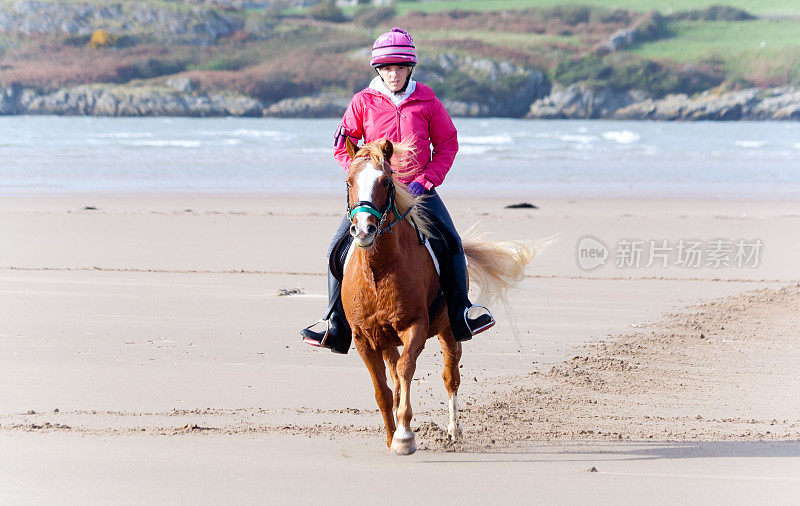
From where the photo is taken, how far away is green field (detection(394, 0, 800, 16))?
11544cm

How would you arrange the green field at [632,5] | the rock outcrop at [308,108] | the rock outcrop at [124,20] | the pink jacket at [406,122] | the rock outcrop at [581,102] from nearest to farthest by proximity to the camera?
1. the pink jacket at [406,122]
2. the rock outcrop at [308,108]
3. the rock outcrop at [581,102]
4. the rock outcrop at [124,20]
5. the green field at [632,5]

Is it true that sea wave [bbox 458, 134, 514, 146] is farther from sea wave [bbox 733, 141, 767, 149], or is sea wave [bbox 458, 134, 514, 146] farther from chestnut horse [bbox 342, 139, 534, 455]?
chestnut horse [bbox 342, 139, 534, 455]

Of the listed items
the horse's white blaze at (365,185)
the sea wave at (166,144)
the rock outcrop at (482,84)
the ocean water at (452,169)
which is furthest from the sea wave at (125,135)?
the rock outcrop at (482,84)

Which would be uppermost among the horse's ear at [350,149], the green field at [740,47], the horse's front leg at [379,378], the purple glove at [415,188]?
the horse's ear at [350,149]

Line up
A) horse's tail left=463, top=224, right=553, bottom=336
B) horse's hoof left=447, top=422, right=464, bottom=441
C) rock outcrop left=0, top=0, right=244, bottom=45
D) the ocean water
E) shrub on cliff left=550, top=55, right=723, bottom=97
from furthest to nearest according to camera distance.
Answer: shrub on cliff left=550, top=55, right=723, bottom=97
rock outcrop left=0, top=0, right=244, bottom=45
the ocean water
horse's tail left=463, top=224, right=553, bottom=336
horse's hoof left=447, top=422, right=464, bottom=441

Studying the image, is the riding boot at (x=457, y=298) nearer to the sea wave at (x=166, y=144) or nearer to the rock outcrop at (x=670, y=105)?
the sea wave at (x=166, y=144)

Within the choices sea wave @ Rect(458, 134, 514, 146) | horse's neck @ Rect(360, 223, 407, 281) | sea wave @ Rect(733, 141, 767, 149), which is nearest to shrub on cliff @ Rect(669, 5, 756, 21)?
sea wave @ Rect(733, 141, 767, 149)

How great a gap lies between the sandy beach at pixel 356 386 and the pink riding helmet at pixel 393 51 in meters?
2.29

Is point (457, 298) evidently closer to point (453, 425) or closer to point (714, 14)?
point (453, 425)

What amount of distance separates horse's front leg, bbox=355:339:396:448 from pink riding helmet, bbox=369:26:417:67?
5.31 ft

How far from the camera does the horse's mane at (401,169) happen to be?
493cm

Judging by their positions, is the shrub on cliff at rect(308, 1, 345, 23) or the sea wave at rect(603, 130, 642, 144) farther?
the shrub on cliff at rect(308, 1, 345, 23)

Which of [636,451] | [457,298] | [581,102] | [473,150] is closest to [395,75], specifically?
[457,298]

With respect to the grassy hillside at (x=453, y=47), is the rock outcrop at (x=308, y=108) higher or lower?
lower
